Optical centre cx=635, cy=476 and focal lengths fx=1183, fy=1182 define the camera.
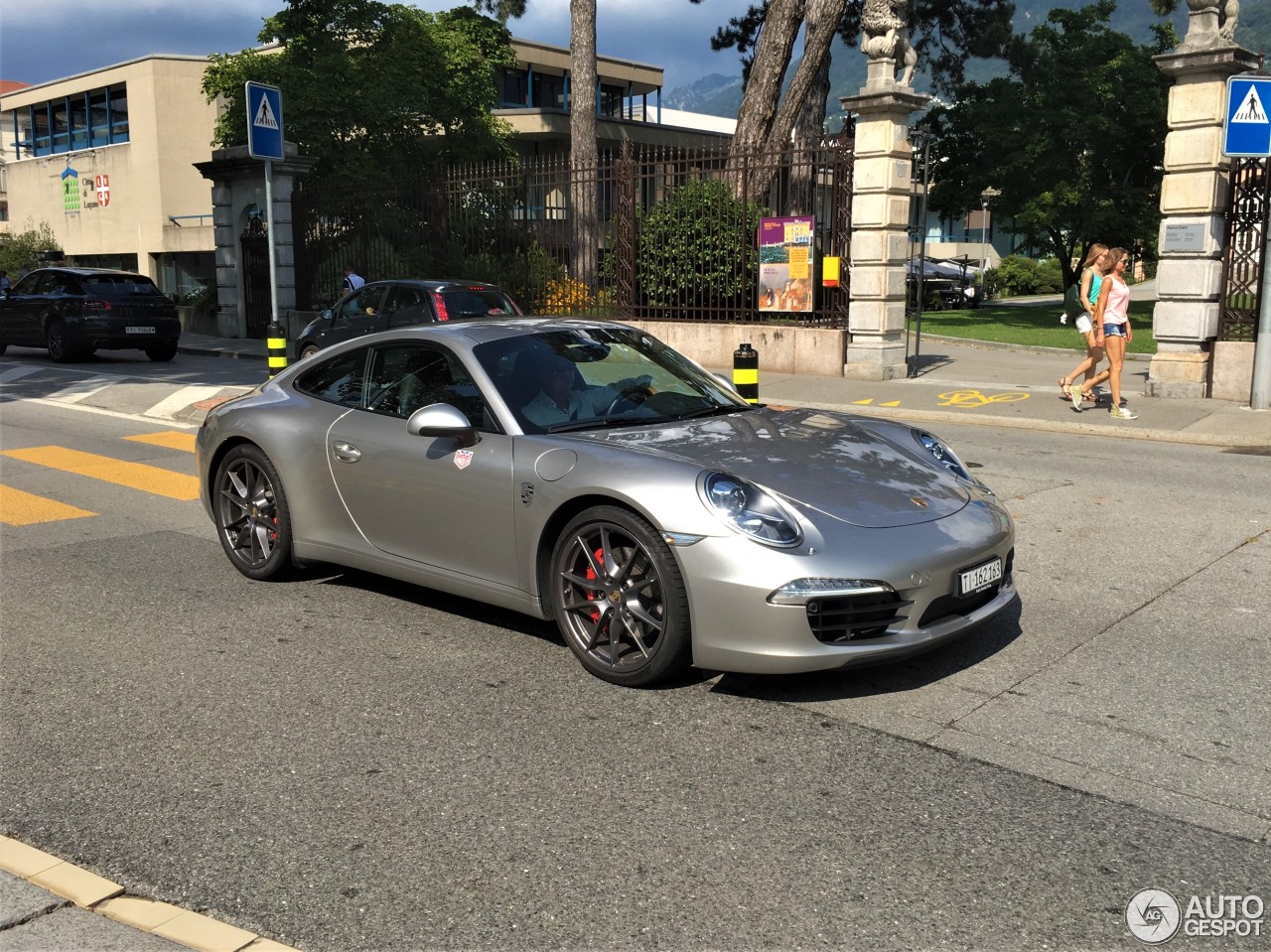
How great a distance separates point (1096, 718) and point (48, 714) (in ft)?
13.1

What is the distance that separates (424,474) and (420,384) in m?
0.55

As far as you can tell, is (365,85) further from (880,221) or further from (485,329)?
(485,329)

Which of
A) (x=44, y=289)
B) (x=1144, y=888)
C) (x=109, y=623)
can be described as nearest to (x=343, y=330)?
(x=44, y=289)

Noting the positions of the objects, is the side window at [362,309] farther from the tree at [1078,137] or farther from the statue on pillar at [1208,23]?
the tree at [1078,137]

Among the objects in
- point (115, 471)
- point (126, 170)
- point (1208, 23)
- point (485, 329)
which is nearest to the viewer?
point (485, 329)

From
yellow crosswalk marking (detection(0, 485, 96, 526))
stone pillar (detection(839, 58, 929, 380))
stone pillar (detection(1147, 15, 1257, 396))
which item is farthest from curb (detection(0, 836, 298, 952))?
stone pillar (detection(839, 58, 929, 380))

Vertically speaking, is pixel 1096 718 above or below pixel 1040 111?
below

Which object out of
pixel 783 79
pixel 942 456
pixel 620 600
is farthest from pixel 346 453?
pixel 783 79

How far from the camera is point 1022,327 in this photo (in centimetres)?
3005

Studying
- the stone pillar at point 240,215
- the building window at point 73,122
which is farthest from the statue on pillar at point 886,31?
the building window at point 73,122

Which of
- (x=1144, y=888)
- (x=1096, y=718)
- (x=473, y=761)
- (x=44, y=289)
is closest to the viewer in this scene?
(x=1144, y=888)

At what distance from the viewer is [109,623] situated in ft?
19.1

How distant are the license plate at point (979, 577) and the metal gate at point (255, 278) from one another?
23313 mm

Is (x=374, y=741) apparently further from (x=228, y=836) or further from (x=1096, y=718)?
(x=1096, y=718)
